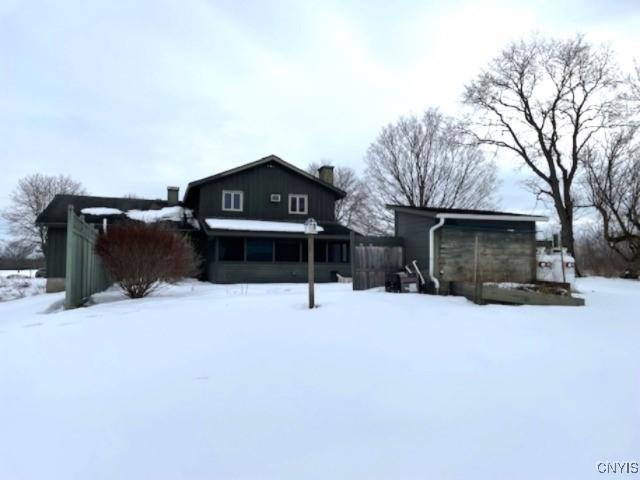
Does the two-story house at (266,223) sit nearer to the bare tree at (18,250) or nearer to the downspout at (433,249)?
the downspout at (433,249)

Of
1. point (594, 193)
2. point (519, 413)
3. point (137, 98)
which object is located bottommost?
point (519, 413)

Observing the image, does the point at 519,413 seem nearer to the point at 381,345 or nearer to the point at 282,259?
the point at 381,345

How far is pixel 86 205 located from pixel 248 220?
9171 millimetres

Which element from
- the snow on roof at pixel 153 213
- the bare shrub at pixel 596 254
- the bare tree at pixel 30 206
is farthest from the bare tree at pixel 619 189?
the bare tree at pixel 30 206

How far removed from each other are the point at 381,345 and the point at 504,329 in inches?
83.7

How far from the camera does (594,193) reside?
24.2 m

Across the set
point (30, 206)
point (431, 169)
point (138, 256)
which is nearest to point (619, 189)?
point (431, 169)

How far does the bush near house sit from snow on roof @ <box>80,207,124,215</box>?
10.7 meters

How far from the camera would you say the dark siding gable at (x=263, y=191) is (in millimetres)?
21094

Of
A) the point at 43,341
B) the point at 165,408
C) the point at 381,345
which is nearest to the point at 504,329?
the point at 381,345

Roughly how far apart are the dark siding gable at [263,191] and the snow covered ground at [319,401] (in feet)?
48.8

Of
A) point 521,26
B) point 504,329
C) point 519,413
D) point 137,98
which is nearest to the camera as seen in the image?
point 519,413

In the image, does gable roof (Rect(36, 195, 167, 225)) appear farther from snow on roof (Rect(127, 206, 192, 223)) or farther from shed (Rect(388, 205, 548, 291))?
shed (Rect(388, 205, 548, 291))

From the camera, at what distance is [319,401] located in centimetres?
375
